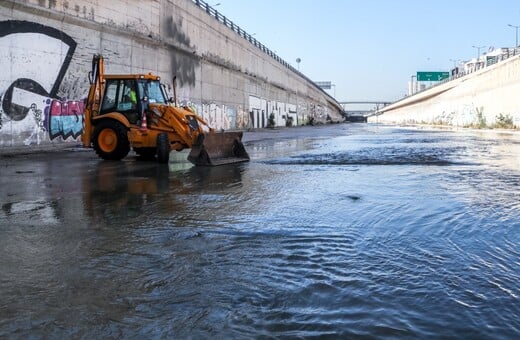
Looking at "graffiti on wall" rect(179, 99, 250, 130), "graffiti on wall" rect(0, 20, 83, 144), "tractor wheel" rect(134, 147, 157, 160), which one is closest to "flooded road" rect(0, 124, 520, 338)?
"tractor wheel" rect(134, 147, 157, 160)

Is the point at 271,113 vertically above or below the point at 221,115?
above

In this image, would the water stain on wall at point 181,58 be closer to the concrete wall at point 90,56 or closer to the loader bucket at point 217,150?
the concrete wall at point 90,56

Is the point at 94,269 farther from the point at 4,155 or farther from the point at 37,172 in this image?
the point at 4,155

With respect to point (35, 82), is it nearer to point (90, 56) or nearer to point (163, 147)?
point (90, 56)

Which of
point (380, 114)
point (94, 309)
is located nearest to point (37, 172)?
point (94, 309)

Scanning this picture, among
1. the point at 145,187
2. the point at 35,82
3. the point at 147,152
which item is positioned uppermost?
the point at 35,82

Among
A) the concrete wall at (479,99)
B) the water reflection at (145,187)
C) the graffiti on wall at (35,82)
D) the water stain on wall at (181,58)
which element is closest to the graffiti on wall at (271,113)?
the water stain on wall at (181,58)

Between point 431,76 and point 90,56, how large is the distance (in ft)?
361

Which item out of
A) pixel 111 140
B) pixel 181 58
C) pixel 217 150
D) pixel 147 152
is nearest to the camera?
pixel 217 150

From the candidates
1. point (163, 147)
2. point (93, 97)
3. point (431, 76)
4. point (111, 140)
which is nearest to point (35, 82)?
point (93, 97)

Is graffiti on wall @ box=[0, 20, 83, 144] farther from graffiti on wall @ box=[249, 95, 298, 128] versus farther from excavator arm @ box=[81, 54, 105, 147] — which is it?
graffiti on wall @ box=[249, 95, 298, 128]

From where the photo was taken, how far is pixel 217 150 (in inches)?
607

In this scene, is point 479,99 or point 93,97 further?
point 479,99

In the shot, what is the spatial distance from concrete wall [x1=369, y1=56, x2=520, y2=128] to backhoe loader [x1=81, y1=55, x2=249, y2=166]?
37021mm
